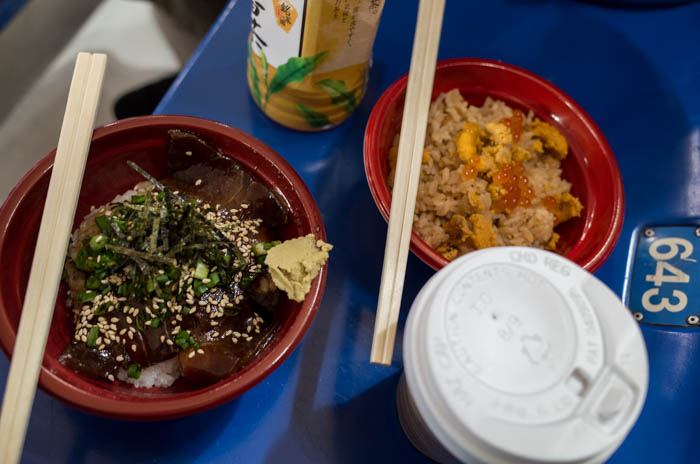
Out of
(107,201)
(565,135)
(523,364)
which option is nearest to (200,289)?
(107,201)

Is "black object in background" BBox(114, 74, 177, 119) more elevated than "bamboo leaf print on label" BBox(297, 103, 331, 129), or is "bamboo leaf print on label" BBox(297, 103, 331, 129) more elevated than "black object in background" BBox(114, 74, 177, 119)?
"bamboo leaf print on label" BBox(297, 103, 331, 129)

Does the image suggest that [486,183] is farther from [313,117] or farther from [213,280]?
[213,280]

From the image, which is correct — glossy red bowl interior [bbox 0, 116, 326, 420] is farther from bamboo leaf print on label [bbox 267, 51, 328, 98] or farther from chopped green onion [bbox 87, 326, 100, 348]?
bamboo leaf print on label [bbox 267, 51, 328, 98]

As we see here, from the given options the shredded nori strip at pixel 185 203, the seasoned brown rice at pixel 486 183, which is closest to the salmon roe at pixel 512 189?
the seasoned brown rice at pixel 486 183

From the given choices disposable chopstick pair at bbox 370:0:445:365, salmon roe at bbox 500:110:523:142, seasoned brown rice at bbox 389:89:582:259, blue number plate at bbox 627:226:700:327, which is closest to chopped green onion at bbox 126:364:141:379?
disposable chopstick pair at bbox 370:0:445:365

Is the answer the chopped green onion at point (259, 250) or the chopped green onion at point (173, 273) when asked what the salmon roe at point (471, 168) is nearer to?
the chopped green onion at point (259, 250)

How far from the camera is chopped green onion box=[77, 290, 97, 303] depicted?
1.17m

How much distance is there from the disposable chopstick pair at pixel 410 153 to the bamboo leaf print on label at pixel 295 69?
26cm

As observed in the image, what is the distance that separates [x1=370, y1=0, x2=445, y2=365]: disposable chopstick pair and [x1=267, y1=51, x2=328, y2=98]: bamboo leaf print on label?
256mm

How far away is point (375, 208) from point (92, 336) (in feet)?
2.62

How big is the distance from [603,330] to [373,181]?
609 millimetres

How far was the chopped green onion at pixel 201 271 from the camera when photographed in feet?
3.93

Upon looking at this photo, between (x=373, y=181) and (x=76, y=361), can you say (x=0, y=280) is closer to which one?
(x=76, y=361)

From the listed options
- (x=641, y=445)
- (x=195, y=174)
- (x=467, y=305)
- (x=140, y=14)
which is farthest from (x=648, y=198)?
(x=140, y=14)
